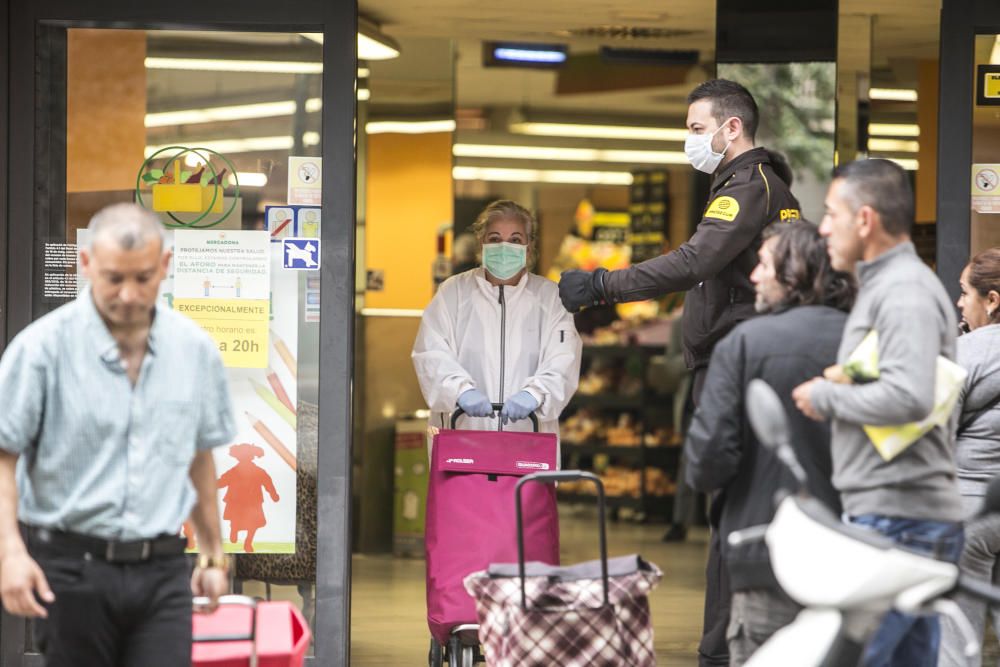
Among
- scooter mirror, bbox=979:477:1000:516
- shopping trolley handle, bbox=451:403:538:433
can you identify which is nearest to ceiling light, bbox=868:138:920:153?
shopping trolley handle, bbox=451:403:538:433

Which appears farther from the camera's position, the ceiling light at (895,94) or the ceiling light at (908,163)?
the ceiling light at (908,163)

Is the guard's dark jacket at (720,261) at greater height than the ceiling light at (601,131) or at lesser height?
lesser

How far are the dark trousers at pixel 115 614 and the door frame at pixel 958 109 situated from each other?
121 inches

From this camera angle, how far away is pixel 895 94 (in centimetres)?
869

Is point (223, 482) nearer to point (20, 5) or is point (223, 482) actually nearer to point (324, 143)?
point (324, 143)

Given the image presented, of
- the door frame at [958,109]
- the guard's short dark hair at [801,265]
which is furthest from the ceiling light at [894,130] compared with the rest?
the guard's short dark hair at [801,265]

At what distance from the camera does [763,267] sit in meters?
3.65

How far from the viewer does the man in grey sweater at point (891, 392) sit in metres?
3.25

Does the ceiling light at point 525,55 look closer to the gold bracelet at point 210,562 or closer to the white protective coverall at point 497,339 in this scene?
the white protective coverall at point 497,339

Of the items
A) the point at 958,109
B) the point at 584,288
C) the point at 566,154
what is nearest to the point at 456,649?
the point at 584,288

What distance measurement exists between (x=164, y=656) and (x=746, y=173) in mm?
2478

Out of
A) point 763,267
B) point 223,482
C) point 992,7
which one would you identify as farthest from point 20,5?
point 992,7

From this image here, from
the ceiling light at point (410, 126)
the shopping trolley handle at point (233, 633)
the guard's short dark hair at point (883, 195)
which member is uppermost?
the ceiling light at point (410, 126)

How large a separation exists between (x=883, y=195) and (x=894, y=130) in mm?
5695
